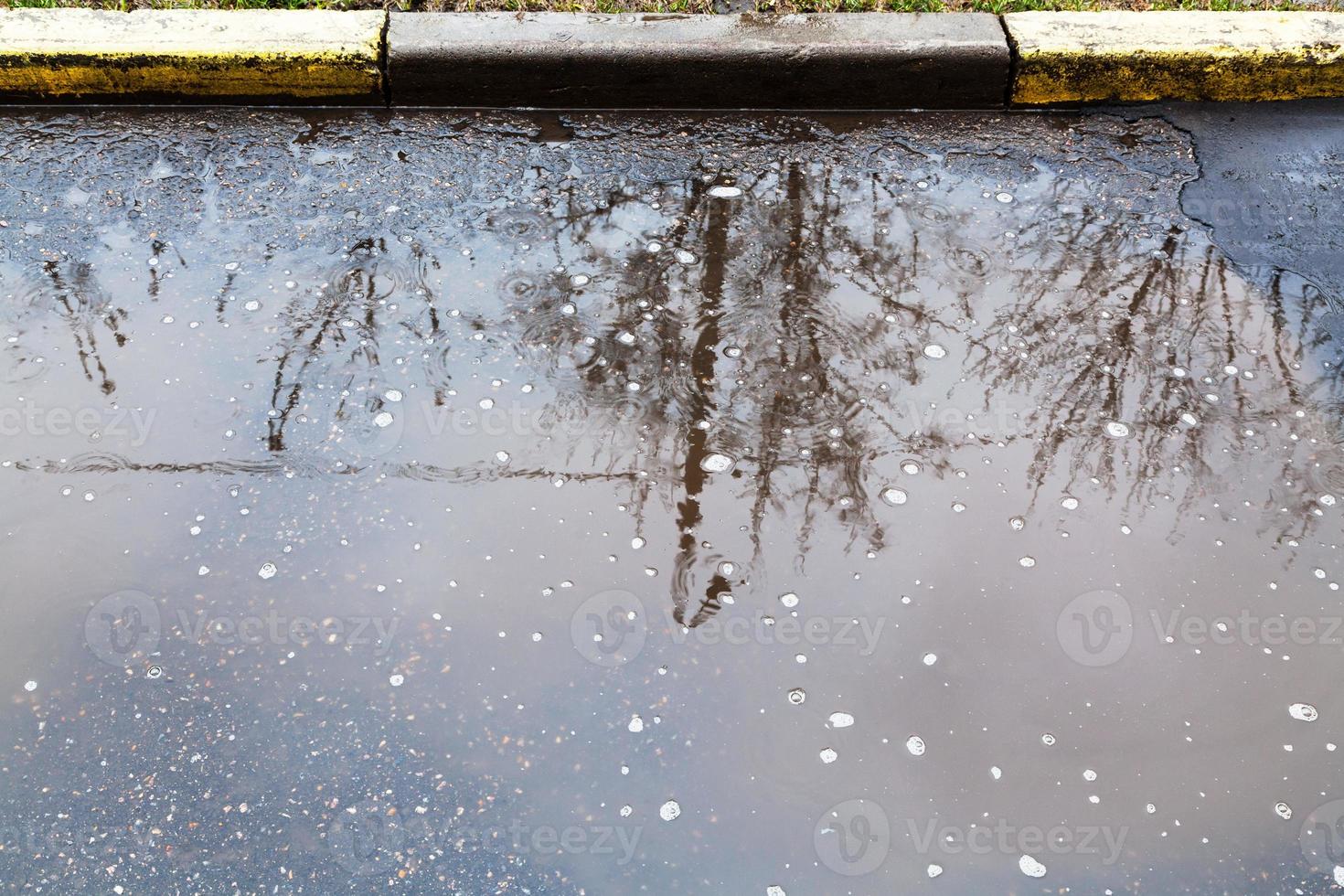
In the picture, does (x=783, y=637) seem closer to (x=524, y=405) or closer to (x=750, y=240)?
(x=524, y=405)

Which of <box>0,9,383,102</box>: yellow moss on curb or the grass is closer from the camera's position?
<box>0,9,383,102</box>: yellow moss on curb

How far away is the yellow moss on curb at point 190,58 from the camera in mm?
3926

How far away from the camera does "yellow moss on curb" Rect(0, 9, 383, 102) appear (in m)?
3.93

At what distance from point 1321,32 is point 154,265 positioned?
4.44 meters
